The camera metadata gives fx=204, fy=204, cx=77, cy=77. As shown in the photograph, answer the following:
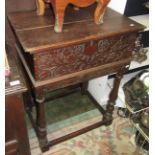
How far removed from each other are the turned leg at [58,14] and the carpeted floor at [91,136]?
846mm

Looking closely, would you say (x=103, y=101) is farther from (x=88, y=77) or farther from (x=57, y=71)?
(x=57, y=71)

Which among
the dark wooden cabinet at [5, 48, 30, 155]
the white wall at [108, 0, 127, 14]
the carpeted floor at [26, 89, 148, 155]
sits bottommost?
the carpeted floor at [26, 89, 148, 155]

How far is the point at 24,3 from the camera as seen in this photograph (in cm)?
114

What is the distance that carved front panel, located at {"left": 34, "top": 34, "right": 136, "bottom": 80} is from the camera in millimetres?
939

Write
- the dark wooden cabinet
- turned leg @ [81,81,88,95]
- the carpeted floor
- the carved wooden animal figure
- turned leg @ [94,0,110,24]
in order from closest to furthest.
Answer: the dark wooden cabinet → the carved wooden animal figure → turned leg @ [94,0,110,24] → the carpeted floor → turned leg @ [81,81,88,95]

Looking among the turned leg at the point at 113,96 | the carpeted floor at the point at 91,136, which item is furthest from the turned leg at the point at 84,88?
the turned leg at the point at 113,96

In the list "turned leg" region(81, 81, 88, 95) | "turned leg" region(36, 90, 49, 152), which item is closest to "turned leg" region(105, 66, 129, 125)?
"turned leg" region(81, 81, 88, 95)

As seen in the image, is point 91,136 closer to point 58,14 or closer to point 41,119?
point 41,119

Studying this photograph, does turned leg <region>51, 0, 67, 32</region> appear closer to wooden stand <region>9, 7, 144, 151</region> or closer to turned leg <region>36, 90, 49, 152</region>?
wooden stand <region>9, 7, 144, 151</region>

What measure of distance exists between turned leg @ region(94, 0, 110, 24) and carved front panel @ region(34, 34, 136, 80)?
116mm

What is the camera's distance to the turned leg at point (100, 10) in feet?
3.37

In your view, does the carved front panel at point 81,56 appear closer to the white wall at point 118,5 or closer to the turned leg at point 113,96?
the turned leg at point 113,96

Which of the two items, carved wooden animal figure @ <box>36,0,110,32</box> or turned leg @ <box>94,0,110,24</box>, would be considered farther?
turned leg @ <box>94,0,110,24</box>
